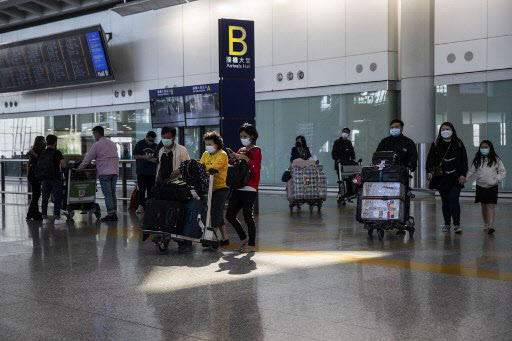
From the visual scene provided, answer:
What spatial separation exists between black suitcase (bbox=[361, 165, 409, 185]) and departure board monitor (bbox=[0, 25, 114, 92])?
18.7m

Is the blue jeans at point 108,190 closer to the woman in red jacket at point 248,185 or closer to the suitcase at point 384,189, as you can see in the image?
the woman in red jacket at point 248,185

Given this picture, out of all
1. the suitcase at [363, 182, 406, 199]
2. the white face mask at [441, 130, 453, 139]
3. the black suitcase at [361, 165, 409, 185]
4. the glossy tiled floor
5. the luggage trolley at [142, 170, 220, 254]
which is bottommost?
the glossy tiled floor

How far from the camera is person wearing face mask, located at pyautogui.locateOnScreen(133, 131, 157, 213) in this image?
16078 millimetres

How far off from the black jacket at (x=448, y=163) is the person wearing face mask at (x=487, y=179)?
28 centimetres

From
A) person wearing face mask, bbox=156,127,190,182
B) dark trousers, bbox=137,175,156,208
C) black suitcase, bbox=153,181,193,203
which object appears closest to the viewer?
black suitcase, bbox=153,181,193,203

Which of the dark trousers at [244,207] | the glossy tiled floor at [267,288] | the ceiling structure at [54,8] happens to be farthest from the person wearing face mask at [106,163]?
the ceiling structure at [54,8]

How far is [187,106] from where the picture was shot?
19.3 m

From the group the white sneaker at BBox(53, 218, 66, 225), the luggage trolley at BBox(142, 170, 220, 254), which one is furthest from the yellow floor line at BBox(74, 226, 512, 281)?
the white sneaker at BBox(53, 218, 66, 225)

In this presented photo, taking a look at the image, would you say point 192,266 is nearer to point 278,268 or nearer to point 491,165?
point 278,268

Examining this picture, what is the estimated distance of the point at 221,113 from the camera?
1502 centimetres

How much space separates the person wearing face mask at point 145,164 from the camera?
633 inches

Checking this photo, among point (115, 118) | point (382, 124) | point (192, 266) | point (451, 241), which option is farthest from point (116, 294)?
point (115, 118)

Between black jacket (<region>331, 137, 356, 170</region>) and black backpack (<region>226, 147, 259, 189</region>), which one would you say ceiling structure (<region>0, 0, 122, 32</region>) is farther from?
black backpack (<region>226, 147, 259, 189</region>)

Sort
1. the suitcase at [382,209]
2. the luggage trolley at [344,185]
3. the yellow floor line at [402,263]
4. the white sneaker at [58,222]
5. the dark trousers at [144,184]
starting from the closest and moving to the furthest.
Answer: the yellow floor line at [402,263] < the suitcase at [382,209] < the white sneaker at [58,222] < the dark trousers at [144,184] < the luggage trolley at [344,185]
